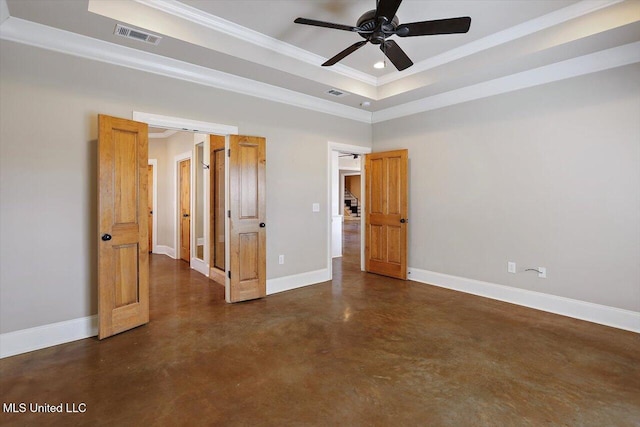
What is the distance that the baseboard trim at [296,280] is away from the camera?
4.56 m

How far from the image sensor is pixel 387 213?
5461 millimetres

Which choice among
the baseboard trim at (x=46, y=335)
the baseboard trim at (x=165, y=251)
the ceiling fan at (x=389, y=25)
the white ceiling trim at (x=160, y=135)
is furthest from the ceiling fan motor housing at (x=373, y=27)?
the baseboard trim at (x=165, y=251)

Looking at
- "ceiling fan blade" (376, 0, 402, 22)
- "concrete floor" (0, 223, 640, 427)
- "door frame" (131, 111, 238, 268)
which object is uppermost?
"ceiling fan blade" (376, 0, 402, 22)

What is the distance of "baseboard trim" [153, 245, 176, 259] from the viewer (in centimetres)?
716

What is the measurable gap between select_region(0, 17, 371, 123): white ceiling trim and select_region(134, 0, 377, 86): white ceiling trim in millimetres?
573

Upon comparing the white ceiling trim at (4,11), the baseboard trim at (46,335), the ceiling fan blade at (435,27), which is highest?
the white ceiling trim at (4,11)

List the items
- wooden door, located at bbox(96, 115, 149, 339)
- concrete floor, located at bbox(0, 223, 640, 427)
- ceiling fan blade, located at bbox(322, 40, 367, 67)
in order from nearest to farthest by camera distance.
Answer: concrete floor, located at bbox(0, 223, 640, 427) → ceiling fan blade, located at bbox(322, 40, 367, 67) → wooden door, located at bbox(96, 115, 149, 339)

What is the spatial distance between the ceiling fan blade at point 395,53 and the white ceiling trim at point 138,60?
1.97 metres

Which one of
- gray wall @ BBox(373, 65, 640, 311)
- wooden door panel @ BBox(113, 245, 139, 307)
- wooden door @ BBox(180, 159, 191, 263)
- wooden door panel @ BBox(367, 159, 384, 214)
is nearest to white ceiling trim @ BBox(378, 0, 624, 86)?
gray wall @ BBox(373, 65, 640, 311)

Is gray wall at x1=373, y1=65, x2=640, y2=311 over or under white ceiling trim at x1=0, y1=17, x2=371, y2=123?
under

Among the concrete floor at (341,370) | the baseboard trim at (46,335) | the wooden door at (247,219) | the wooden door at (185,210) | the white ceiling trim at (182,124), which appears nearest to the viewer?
the concrete floor at (341,370)

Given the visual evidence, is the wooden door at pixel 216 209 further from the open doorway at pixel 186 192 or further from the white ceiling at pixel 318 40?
the white ceiling at pixel 318 40

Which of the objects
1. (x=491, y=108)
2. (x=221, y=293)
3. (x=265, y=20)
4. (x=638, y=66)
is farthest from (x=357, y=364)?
(x=638, y=66)

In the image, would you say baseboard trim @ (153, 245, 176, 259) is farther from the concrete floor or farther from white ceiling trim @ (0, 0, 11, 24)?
white ceiling trim @ (0, 0, 11, 24)
